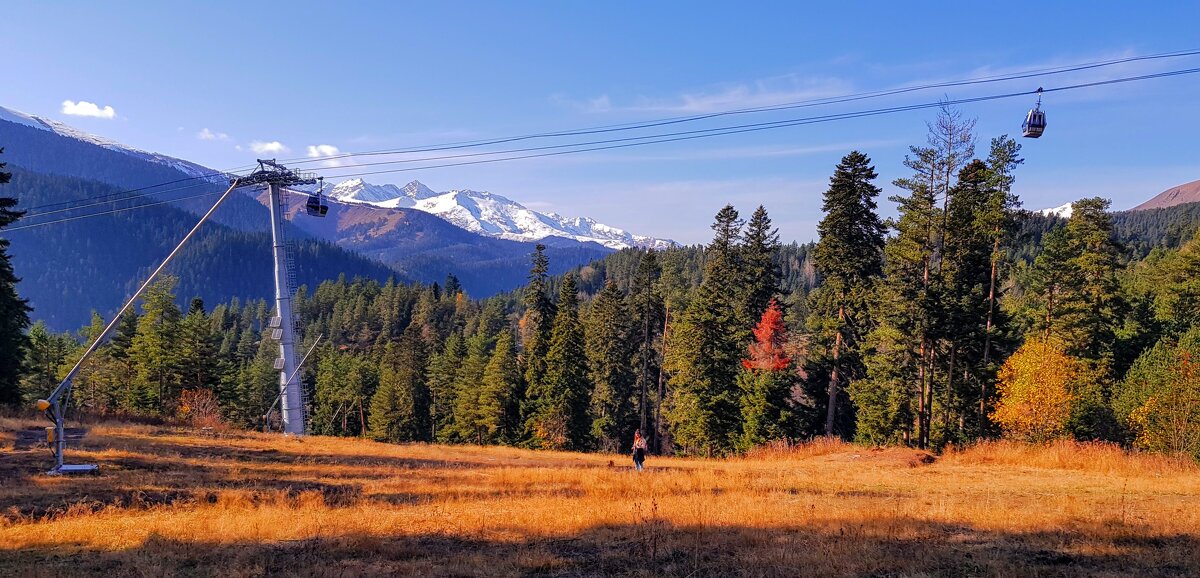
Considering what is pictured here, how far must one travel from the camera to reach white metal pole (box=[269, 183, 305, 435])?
35.3 m

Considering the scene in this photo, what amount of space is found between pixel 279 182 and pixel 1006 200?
39.0 meters

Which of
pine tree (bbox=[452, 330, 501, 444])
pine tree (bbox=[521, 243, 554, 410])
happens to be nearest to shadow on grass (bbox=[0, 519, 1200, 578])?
pine tree (bbox=[521, 243, 554, 410])

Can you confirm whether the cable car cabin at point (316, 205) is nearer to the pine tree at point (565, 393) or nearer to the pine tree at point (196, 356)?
the pine tree at point (565, 393)

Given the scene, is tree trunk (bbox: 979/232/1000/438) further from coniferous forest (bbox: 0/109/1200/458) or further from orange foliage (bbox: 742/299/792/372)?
orange foliage (bbox: 742/299/792/372)

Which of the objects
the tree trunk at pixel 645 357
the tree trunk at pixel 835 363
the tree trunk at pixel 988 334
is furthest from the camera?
the tree trunk at pixel 645 357

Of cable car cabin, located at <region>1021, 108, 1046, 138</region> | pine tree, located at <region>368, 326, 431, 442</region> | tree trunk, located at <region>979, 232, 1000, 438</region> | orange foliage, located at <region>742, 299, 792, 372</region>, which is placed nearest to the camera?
cable car cabin, located at <region>1021, 108, 1046, 138</region>

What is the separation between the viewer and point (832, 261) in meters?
38.7

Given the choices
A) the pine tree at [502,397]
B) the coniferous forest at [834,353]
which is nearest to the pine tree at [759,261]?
the coniferous forest at [834,353]

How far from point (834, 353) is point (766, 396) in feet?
29.7

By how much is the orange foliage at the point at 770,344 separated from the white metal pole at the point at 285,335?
101ft

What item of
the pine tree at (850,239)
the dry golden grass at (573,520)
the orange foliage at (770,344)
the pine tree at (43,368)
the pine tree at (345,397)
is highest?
the pine tree at (850,239)

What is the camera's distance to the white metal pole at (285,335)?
3528 centimetres

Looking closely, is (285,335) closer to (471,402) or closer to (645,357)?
(645,357)

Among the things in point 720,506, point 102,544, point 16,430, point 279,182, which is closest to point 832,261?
point 720,506
